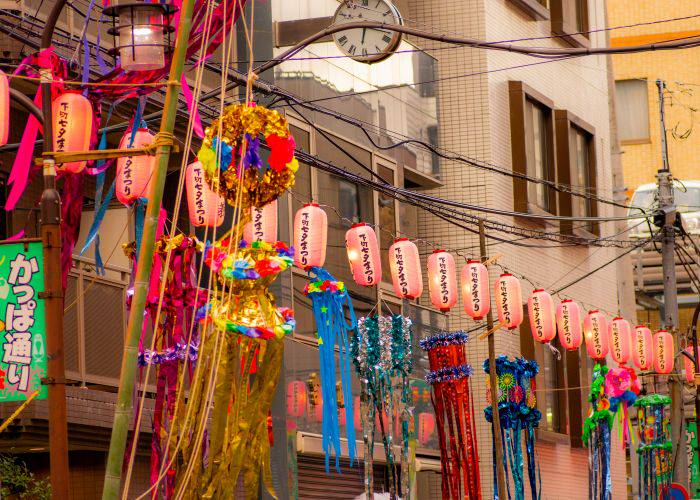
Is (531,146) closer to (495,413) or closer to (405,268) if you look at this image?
(405,268)

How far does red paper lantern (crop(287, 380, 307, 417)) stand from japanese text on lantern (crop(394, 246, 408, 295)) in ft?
7.70

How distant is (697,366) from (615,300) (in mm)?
3036

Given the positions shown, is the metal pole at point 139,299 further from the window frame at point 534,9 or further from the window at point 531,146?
the window frame at point 534,9

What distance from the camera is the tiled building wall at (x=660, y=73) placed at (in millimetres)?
60250

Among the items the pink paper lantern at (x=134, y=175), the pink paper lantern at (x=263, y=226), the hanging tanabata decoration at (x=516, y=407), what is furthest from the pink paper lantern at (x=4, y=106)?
the hanging tanabata decoration at (x=516, y=407)

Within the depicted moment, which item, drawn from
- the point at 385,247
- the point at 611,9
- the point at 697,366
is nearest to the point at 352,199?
the point at 385,247

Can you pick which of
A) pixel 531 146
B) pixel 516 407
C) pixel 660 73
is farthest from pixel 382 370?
pixel 660 73

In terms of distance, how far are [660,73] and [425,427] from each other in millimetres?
34934

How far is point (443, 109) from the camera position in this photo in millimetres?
33594

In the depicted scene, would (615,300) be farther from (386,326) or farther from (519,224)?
(386,326)

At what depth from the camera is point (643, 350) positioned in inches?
1390

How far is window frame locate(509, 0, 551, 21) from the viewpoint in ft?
117

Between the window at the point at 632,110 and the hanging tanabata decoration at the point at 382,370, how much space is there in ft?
132

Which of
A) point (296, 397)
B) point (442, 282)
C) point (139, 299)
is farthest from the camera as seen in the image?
point (442, 282)
